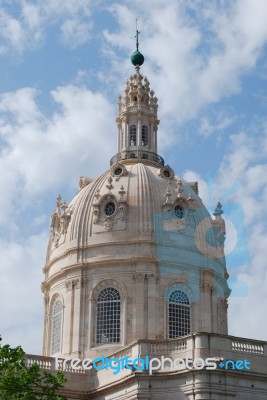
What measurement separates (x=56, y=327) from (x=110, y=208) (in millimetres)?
8389

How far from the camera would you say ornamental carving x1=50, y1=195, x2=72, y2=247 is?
5547 cm

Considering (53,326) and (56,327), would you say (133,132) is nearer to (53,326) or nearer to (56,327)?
(53,326)

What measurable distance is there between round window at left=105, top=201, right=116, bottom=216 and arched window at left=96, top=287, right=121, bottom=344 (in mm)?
5128

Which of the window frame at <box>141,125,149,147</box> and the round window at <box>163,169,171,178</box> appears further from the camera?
the window frame at <box>141,125,149,147</box>

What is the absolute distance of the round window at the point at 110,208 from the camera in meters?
53.9

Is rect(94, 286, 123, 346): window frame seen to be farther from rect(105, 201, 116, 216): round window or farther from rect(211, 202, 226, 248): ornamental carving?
rect(211, 202, 226, 248): ornamental carving

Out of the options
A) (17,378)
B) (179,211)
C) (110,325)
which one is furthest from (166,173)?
(17,378)

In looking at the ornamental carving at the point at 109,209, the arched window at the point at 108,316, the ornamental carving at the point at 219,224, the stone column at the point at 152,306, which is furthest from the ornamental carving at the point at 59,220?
the ornamental carving at the point at 219,224

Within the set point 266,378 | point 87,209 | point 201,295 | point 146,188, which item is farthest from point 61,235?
point 266,378

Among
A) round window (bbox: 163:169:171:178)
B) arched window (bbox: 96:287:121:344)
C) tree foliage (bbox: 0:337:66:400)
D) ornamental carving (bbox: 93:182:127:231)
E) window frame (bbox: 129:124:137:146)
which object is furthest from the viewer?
window frame (bbox: 129:124:137:146)

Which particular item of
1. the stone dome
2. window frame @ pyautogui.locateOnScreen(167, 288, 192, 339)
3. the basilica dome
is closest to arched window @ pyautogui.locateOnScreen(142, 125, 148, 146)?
the basilica dome

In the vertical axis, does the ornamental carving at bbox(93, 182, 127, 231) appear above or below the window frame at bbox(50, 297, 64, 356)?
above

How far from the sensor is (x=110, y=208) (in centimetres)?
5406

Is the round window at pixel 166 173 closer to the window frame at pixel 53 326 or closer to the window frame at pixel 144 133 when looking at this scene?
the window frame at pixel 144 133
